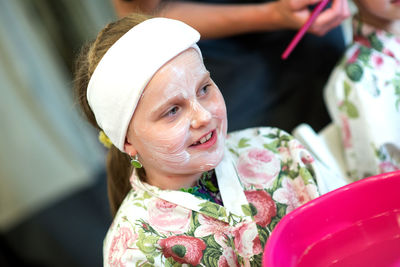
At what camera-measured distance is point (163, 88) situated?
2.26ft

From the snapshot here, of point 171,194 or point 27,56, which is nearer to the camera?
point 171,194

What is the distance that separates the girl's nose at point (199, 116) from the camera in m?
0.70

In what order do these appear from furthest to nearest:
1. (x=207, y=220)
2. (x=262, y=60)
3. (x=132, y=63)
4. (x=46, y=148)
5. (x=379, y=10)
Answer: (x=46, y=148), (x=262, y=60), (x=379, y=10), (x=207, y=220), (x=132, y=63)

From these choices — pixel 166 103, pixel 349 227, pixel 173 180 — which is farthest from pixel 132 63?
pixel 349 227

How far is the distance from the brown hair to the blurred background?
118 centimetres

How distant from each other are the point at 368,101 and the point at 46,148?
1.72 m

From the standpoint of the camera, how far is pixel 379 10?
3.21 ft

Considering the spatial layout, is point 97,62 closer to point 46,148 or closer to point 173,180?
point 173,180

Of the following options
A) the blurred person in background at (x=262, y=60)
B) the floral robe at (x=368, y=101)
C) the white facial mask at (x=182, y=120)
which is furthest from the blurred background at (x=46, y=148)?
the white facial mask at (x=182, y=120)

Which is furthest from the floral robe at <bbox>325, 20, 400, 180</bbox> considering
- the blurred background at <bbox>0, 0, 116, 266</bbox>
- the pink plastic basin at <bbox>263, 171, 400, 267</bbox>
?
the blurred background at <bbox>0, 0, 116, 266</bbox>

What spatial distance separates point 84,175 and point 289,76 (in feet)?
5.05

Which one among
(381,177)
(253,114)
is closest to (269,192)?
(381,177)

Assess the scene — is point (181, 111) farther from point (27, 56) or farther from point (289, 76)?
point (27, 56)

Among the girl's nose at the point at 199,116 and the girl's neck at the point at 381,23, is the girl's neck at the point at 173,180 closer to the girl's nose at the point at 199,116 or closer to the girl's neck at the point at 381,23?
the girl's nose at the point at 199,116
